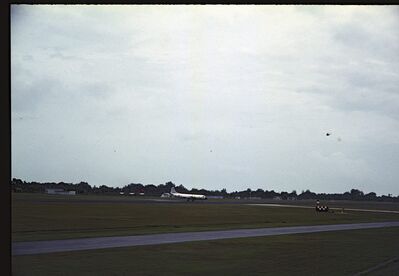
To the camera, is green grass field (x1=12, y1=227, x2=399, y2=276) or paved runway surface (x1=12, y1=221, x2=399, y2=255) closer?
green grass field (x1=12, y1=227, x2=399, y2=276)

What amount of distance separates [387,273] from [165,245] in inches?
385

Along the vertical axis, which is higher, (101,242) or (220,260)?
(101,242)

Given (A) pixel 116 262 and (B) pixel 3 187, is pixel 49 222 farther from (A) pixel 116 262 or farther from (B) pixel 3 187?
(B) pixel 3 187

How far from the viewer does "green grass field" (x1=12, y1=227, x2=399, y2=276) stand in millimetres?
14469

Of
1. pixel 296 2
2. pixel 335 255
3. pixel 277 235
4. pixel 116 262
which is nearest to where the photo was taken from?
pixel 296 2

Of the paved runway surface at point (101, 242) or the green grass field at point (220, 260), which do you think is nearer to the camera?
the green grass field at point (220, 260)

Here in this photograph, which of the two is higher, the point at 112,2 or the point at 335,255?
the point at 112,2

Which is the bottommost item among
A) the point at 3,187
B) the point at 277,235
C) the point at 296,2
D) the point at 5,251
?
the point at 277,235

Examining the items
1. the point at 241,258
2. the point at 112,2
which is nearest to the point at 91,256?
the point at 241,258

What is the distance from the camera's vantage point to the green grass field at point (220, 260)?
47.5 feet

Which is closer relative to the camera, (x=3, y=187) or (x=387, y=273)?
(x=3, y=187)

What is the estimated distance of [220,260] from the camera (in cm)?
1684

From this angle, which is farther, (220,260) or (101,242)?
(101,242)

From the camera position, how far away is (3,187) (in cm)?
698
